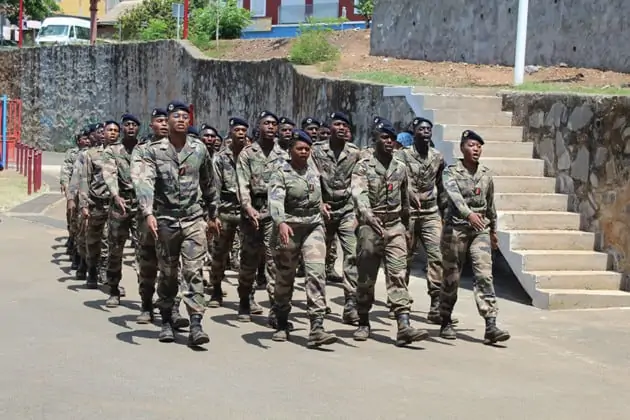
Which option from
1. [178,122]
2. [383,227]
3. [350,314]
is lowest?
[350,314]

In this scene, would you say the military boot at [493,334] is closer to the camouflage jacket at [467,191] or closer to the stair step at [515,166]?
the camouflage jacket at [467,191]

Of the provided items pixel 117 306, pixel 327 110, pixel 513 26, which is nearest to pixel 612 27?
pixel 513 26

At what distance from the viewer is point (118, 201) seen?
10266mm

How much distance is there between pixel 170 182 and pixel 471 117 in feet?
20.2

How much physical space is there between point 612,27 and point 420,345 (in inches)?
347

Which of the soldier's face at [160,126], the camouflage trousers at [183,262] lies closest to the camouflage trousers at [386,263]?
the camouflage trousers at [183,262]

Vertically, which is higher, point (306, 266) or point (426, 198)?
point (426, 198)

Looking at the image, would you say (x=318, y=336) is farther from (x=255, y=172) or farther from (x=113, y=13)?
(x=113, y=13)

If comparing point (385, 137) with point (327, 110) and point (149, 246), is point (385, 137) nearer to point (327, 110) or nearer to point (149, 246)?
point (149, 246)

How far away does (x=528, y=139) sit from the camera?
13.1 m

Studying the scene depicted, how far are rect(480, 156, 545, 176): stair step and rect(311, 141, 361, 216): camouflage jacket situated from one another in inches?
114

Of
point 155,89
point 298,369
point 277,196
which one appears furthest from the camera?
point 155,89

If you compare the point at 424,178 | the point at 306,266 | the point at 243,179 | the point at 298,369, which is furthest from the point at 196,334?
the point at 424,178

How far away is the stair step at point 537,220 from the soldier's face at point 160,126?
458 centimetres
